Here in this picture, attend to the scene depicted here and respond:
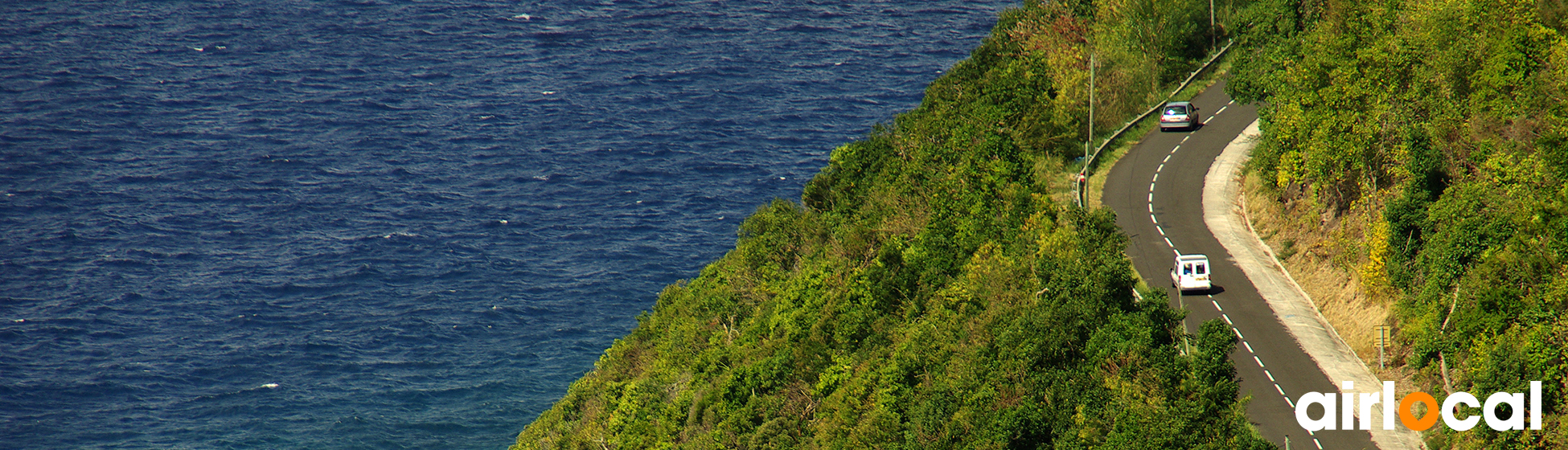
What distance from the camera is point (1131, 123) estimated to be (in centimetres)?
8562

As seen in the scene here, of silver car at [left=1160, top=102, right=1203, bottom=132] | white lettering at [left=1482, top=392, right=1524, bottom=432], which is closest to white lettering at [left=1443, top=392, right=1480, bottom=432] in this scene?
white lettering at [left=1482, top=392, right=1524, bottom=432]

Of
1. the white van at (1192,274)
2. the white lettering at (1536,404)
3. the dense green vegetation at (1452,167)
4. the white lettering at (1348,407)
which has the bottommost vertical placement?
the white lettering at (1348,407)

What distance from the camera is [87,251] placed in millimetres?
116438

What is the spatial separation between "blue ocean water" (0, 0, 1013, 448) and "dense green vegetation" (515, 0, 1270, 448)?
65.2ft

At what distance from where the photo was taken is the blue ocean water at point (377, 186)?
9906 cm

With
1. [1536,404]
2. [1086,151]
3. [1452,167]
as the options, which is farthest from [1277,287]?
[1536,404]

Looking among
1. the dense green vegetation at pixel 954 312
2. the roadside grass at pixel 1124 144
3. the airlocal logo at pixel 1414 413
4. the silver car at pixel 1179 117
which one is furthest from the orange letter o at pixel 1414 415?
the silver car at pixel 1179 117

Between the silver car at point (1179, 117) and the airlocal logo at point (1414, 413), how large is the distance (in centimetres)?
3491

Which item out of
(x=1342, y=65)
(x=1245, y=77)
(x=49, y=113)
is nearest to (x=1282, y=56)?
(x=1245, y=77)

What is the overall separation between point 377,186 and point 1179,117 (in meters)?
76.6

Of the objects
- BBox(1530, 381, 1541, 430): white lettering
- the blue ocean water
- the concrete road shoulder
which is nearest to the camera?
BBox(1530, 381, 1541, 430): white lettering

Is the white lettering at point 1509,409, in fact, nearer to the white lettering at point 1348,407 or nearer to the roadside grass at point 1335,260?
the white lettering at point 1348,407

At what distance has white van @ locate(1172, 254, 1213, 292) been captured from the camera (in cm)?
5909

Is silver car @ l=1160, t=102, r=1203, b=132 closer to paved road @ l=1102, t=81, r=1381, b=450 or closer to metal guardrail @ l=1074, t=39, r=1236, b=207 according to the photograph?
paved road @ l=1102, t=81, r=1381, b=450
